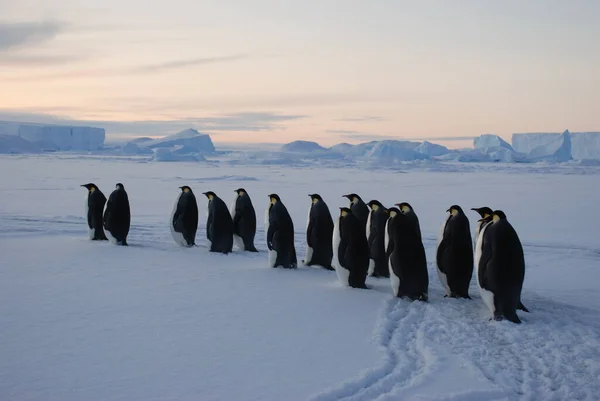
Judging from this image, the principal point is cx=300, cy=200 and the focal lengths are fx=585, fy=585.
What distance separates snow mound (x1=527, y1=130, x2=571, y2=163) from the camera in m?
51.9

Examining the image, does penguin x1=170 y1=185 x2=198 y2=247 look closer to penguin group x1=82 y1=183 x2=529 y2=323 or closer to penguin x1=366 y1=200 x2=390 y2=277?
penguin group x1=82 y1=183 x2=529 y2=323

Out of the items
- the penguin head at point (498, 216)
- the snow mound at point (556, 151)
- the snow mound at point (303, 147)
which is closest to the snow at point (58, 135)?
the snow mound at point (303, 147)

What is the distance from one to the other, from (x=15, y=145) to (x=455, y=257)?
61621 millimetres

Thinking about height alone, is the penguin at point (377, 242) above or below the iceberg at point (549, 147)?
below

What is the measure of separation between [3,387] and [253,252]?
16.4 feet

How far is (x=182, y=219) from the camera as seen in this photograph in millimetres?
7980

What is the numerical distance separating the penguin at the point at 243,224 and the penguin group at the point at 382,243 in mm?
13

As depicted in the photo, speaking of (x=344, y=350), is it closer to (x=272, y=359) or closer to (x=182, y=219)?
(x=272, y=359)

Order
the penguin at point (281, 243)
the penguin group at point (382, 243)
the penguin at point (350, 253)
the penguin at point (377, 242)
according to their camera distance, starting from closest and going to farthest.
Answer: the penguin group at point (382, 243) < the penguin at point (350, 253) < the penguin at point (377, 242) < the penguin at point (281, 243)

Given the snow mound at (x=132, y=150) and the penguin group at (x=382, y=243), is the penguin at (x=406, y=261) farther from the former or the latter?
the snow mound at (x=132, y=150)

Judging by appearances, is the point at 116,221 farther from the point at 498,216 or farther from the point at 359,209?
the point at 498,216

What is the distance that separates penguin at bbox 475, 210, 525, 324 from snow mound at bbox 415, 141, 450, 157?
5751cm

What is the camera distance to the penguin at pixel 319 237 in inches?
266

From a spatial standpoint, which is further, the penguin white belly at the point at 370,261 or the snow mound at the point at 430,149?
the snow mound at the point at 430,149
